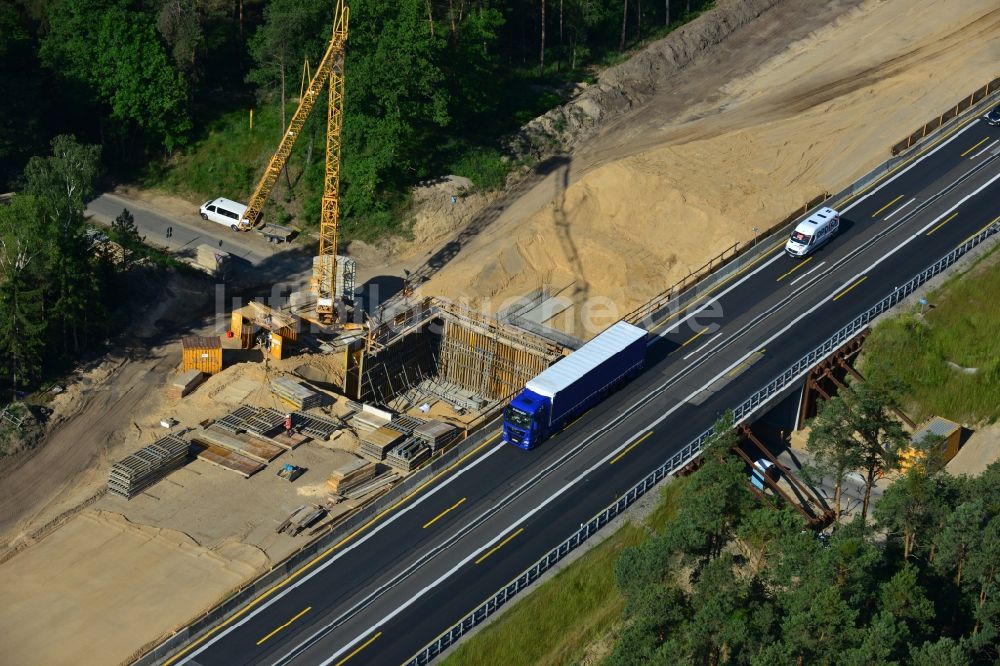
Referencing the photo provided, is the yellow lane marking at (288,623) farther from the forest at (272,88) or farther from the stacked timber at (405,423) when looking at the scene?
the forest at (272,88)

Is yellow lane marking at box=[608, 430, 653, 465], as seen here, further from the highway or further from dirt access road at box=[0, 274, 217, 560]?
dirt access road at box=[0, 274, 217, 560]

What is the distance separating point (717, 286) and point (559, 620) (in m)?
30.6

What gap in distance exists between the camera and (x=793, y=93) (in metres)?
109

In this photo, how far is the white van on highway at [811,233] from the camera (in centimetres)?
8716

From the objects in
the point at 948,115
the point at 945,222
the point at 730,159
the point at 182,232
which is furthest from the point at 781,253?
the point at 182,232

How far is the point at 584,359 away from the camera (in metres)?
75.2

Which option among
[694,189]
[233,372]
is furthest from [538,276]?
[233,372]

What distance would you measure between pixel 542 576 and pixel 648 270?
3211cm

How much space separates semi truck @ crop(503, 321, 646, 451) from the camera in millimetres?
72125

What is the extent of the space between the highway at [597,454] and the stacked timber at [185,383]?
68.3 ft

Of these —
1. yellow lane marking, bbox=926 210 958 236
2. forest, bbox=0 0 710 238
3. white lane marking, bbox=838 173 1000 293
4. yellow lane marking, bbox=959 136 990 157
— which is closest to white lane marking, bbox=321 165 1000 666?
white lane marking, bbox=838 173 1000 293

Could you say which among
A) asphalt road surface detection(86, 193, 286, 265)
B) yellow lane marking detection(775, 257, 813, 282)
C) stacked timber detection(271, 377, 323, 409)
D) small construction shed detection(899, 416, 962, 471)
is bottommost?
stacked timber detection(271, 377, 323, 409)

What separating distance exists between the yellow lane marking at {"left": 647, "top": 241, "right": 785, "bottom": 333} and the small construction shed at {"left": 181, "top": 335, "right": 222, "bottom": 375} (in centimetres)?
2615

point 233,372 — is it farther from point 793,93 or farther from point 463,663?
point 793,93
